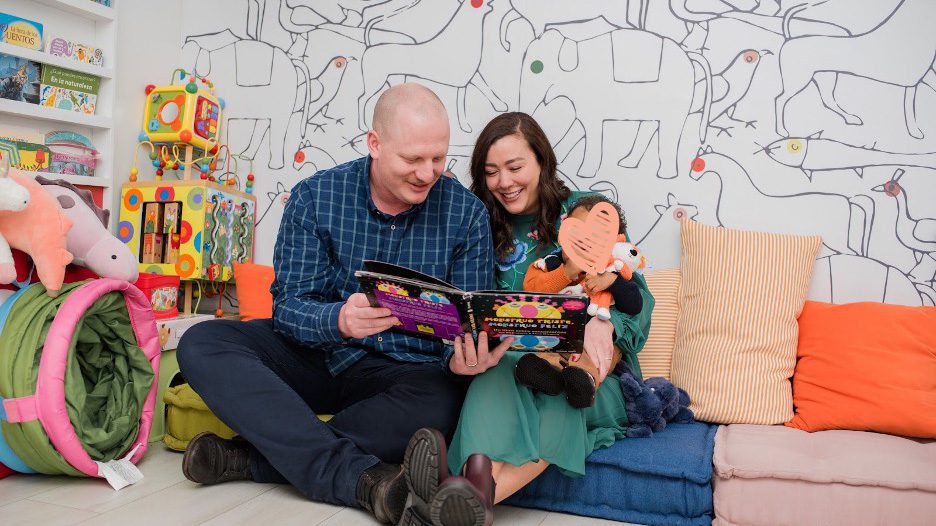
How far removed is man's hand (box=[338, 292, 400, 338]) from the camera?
5.09 feet

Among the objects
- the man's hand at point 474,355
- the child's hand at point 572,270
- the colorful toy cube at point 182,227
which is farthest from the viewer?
the colorful toy cube at point 182,227

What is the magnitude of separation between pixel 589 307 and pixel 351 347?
0.67 meters

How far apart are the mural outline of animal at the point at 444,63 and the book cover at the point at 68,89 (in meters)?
1.05

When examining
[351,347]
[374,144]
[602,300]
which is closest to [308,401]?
[351,347]

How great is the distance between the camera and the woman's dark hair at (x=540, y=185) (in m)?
2.17

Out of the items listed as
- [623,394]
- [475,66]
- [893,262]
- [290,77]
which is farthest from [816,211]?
[290,77]

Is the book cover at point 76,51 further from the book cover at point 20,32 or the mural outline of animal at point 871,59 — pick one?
the mural outline of animal at point 871,59

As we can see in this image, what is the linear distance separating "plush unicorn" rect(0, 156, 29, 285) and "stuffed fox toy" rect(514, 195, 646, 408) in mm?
1278

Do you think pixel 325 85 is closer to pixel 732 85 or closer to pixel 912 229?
pixel 732 85

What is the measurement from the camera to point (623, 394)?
192cm

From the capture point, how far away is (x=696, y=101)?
7.99 feet

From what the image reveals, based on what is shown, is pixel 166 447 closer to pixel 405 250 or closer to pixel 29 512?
pixel 29 512

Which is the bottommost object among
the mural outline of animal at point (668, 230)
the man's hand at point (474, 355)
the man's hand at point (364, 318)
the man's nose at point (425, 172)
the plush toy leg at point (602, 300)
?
the man's hand at point (474, 355)

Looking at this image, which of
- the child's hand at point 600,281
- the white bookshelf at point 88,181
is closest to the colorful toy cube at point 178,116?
the white bookshelf at point 88,181
